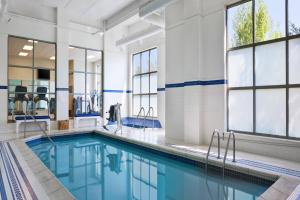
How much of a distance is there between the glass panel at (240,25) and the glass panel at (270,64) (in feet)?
1.37

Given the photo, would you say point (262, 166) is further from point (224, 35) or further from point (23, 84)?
Answer: point (23, 84)

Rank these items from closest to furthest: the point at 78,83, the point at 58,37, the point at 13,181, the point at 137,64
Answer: the point at 13,181 < the point at 58,37 < the point at 137,64 < the point at 78,83

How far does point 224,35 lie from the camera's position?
4855 mm

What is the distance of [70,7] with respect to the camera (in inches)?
297

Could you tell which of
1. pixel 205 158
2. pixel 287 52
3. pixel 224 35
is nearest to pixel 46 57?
pixel 224 35

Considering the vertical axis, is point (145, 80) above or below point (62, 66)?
below

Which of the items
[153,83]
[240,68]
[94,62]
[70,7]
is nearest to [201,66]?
[240,68]

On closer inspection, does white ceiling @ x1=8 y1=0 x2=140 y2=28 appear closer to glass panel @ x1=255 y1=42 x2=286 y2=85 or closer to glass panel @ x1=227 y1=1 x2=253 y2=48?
glass panel @ x1=227 y1=1 x2=253 y2=48

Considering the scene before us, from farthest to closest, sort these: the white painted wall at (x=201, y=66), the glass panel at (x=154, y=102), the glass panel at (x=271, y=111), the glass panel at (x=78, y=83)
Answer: the glass panel at (x=78, y=83) < the glass panel at (x=154, y=102) < the white painted wall at (x=201, y=66) < the glass panel at (x=271, y=111)

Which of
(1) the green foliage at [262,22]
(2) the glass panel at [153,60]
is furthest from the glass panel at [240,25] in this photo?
(2) the glass panel at [153,60]

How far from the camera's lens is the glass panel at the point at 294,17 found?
386cm

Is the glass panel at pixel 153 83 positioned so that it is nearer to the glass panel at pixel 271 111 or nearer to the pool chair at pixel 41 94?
the pool chair at pixel 41 94

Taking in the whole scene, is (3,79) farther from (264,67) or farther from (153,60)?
(264,67)

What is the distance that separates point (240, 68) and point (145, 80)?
15.8ft
